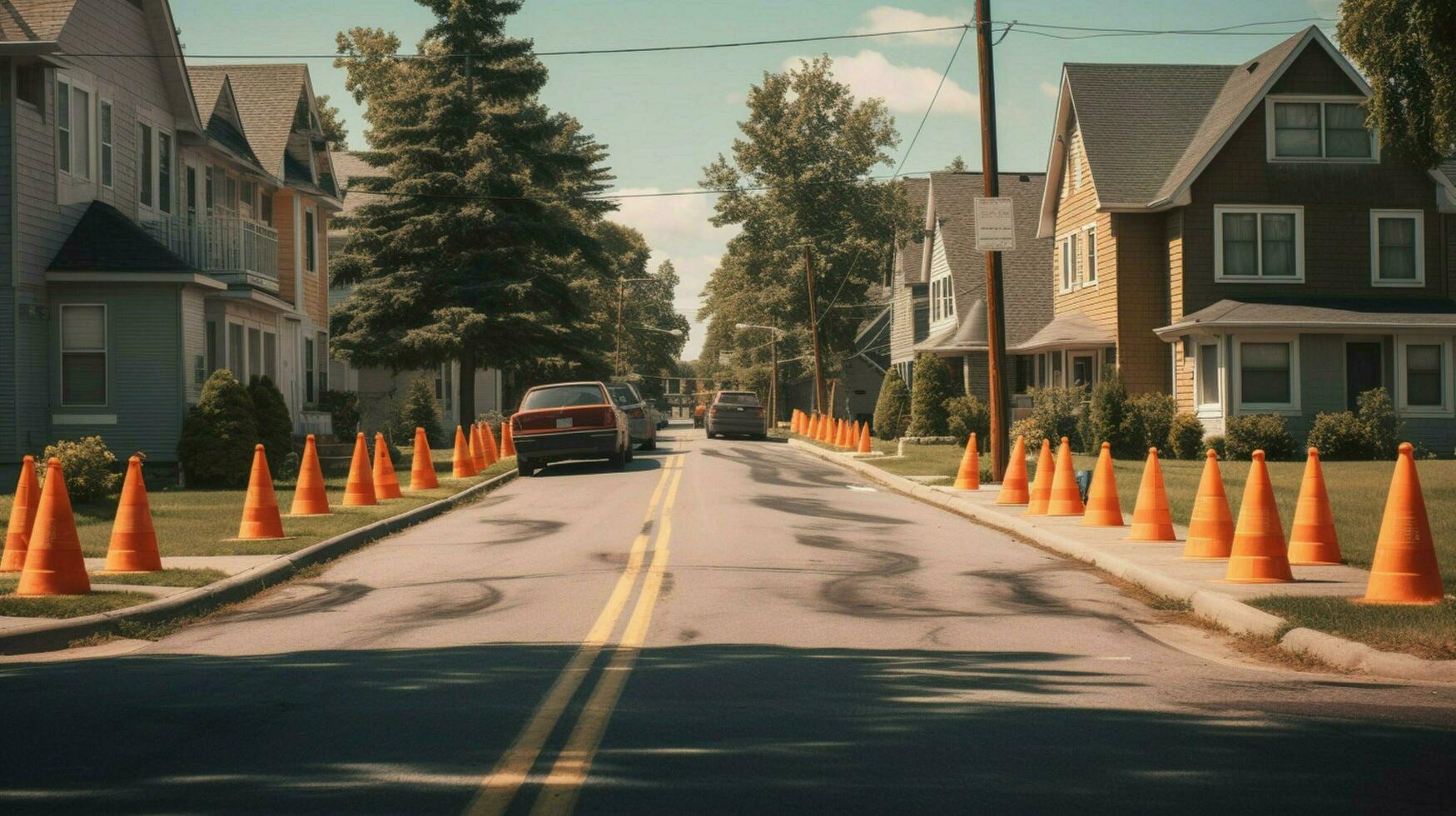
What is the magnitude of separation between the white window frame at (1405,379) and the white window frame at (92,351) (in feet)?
90.2

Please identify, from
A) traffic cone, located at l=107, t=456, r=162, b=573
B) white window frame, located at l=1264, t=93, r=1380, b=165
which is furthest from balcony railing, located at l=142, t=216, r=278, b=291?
A: white window frame, located at l=1264, t=93, r=1380, b=165

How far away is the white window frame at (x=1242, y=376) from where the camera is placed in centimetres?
3178

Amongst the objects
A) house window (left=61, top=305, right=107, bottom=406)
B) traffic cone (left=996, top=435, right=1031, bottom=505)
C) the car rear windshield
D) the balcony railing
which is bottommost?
traffic cone (left=996, top=435, right=1031, bottom=505)

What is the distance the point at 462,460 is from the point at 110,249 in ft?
23.2

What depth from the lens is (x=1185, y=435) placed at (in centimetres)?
3152

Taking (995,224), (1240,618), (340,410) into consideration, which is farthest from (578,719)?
(340,410)

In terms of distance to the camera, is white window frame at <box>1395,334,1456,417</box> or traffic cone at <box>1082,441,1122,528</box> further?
white window frame at <box>1395,334,1456,417</box>

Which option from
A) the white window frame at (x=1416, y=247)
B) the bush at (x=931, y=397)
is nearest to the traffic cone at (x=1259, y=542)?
the white window frame at (x=1416, y=247)

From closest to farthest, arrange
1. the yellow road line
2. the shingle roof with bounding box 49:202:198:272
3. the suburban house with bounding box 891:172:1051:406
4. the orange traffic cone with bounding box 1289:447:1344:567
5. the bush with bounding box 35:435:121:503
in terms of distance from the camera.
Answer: the yellow road line < the orange traffic cone with bounding box 1289:447:1344:567 < the bush with bounding box 35:435:121:503 < the shingle roof with bounding box 49:202:198:272 < the suburban house with bounding box 891:172:1051:406

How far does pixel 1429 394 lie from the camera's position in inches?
1280

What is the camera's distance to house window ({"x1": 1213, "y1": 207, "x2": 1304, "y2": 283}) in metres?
33.3

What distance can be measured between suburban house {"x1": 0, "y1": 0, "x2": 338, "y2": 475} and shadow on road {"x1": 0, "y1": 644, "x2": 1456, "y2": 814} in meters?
16.2

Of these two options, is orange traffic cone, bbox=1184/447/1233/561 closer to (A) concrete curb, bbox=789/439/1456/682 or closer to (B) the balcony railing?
(A) concrete curb, bbox=789/439/1456/682

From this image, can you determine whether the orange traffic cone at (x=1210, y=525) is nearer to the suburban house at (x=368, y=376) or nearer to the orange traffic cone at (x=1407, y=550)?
the orange traffic cone at (x=1407, y=550)
